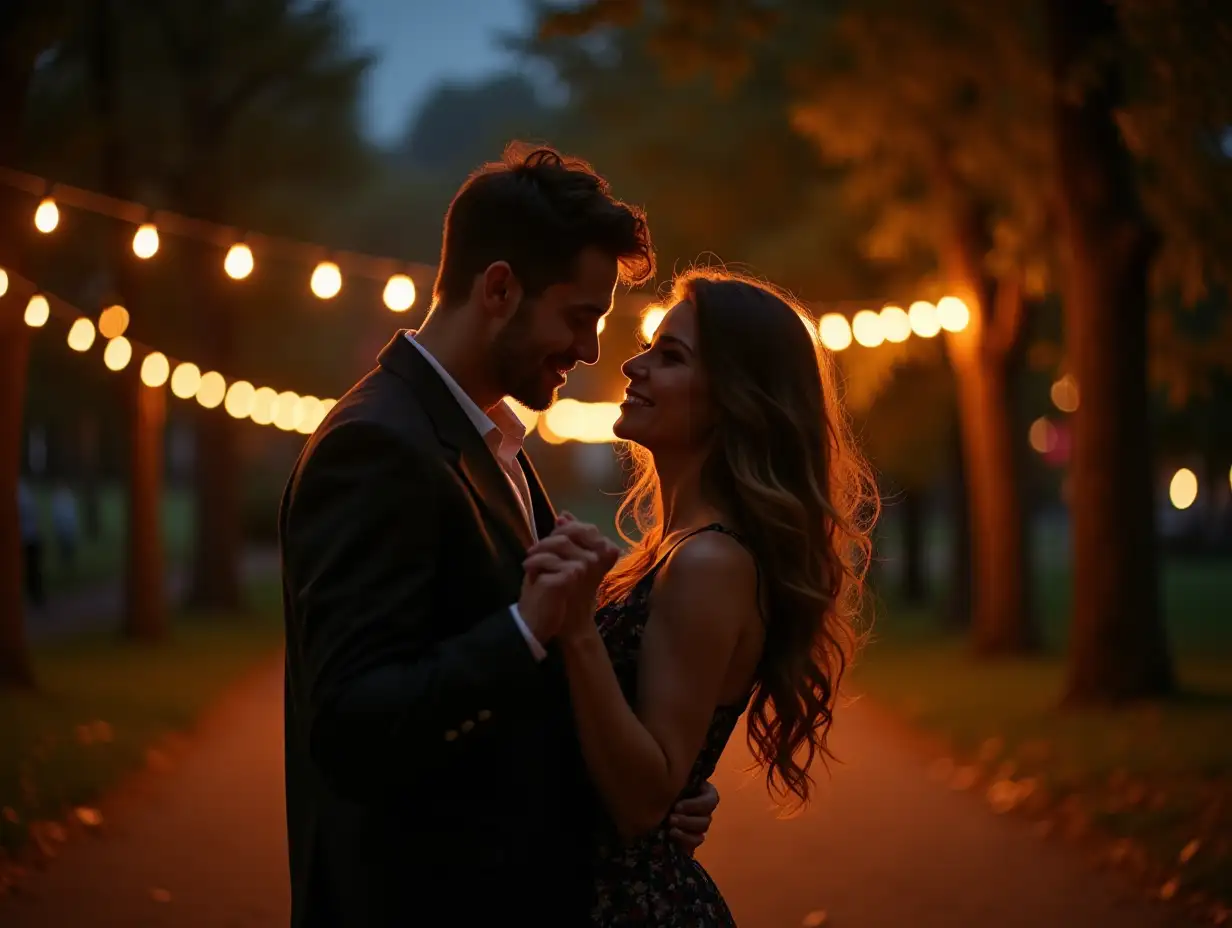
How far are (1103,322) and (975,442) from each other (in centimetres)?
494

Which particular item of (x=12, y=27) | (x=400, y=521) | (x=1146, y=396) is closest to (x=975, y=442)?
(x=1146, y=396)

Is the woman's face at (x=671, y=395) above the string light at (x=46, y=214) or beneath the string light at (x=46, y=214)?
beneath

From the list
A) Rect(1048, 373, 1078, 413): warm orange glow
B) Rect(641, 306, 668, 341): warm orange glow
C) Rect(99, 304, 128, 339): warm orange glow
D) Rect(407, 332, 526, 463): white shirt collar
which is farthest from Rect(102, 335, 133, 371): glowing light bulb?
Rect(407, 332, 526, 463): white shirt collar

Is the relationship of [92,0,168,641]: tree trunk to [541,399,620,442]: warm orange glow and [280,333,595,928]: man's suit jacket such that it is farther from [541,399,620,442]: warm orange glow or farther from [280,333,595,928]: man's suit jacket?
[280,333,595,928]: man's suit jacket

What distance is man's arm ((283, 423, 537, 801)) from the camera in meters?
2.48

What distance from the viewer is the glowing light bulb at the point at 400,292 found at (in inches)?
471

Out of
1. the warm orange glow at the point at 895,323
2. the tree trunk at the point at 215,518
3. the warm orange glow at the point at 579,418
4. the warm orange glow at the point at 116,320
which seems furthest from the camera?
the warm orange glow at the point at 579,418

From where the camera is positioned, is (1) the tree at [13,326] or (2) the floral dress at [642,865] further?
(1) the tree at [13,326]

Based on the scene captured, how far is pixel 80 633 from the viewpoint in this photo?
62.2ft

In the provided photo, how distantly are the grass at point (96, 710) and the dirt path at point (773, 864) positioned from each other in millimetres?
351

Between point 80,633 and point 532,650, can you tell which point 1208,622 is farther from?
point 532,650

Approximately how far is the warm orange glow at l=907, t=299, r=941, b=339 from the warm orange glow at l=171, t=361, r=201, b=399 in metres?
7.24

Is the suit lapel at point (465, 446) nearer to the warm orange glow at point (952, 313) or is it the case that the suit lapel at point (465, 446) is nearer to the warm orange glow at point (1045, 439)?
the warm orange glow at point (952, 313)

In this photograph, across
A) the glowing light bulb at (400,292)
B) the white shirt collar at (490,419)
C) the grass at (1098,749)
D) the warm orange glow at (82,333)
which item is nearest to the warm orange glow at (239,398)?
the warm orange glow at (82,333)
